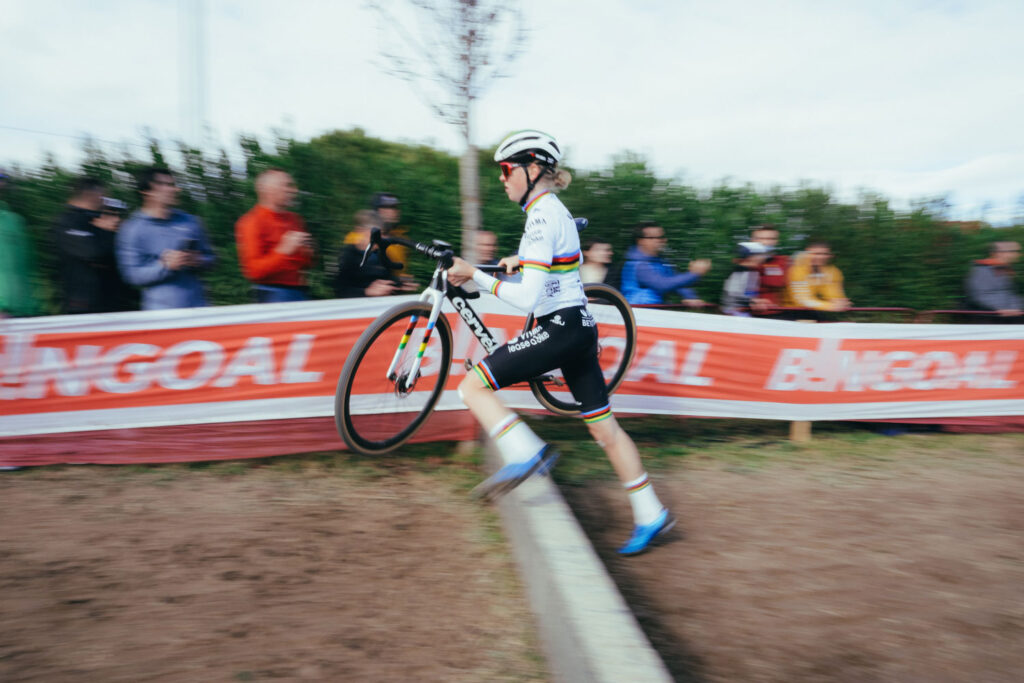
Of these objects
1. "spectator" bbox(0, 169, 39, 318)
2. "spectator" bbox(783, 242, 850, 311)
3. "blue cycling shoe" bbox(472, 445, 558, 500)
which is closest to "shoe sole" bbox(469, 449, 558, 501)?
"blue cycling shoe" bbox(472, 445, 558, 500)

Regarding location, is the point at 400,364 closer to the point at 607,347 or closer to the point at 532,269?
the point at 532,269

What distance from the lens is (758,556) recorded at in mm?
4055

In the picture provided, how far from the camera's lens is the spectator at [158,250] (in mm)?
5211

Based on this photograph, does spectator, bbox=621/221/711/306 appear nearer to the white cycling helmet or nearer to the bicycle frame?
the bicycle frame

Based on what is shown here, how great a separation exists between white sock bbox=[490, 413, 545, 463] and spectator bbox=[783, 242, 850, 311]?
4.81 metres

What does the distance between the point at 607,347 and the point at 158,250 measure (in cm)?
351

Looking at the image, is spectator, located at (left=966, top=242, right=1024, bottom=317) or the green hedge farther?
spectator, located at (left=966, top=242, right=1024, bottom=317)

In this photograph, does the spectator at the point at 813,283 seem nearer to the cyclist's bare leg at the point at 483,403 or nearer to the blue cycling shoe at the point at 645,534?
the blue cycling shoe at the point at 645,534

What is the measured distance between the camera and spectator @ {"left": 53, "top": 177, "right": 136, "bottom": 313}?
524cm

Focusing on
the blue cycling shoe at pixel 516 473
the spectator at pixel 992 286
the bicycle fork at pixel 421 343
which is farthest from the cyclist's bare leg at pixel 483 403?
the spectator at pixel 992 286

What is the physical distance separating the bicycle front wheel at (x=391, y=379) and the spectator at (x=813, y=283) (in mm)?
4446

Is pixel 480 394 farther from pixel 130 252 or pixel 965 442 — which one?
pixel 965 442

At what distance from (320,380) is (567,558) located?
8.98ft

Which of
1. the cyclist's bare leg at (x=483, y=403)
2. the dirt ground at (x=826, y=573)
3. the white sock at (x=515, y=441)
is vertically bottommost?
the dirt ground at (x=826, y=573)
